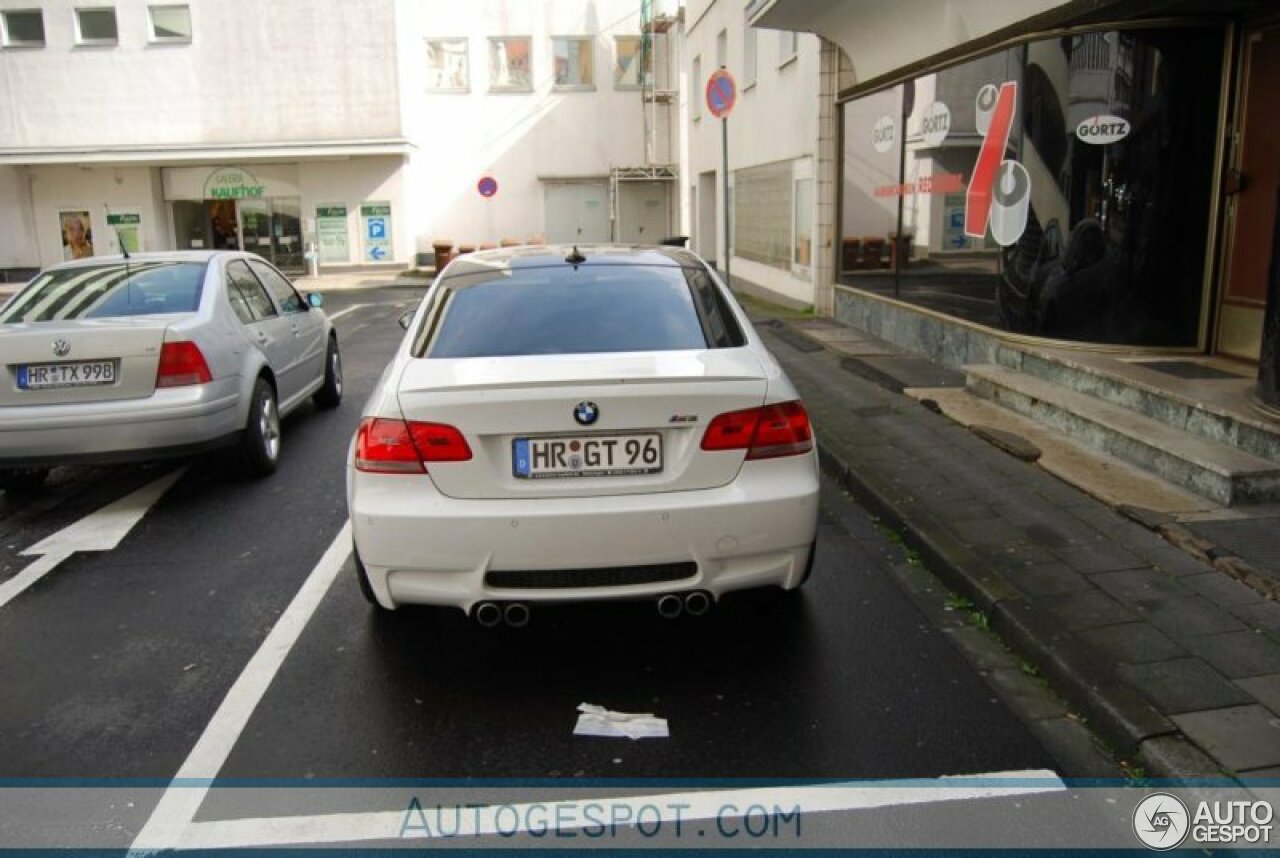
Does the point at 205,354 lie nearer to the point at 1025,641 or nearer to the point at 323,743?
the point at 323,743

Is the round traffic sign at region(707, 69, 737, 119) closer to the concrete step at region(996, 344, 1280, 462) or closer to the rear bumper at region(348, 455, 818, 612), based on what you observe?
the concrete step at region(996, 344, 1280, 462)

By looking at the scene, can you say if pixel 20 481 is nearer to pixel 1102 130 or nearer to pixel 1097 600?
pixel 1097 600

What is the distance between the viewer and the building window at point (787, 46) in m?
15.5

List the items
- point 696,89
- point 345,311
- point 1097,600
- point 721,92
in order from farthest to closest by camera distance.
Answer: point 696,89 < point 345,311 < point 721,92 < point 1097,600

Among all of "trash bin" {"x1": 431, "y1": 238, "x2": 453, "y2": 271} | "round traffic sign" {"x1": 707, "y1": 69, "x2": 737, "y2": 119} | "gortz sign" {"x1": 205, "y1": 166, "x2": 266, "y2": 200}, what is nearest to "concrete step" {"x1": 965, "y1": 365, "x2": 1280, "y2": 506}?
"round traffic sign" {"x1": 707, "y1": 69, "x2": 737, "y2": 119}

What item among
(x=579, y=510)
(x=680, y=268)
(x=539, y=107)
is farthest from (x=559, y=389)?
(x=539, y=107)

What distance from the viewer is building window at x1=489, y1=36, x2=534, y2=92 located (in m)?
32.8

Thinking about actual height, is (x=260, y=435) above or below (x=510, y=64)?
below

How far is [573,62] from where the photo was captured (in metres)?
33.2

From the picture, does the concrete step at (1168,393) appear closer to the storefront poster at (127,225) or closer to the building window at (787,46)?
the building window at (787,46)

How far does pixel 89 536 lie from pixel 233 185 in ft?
95.2

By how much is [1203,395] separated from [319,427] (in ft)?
21.9

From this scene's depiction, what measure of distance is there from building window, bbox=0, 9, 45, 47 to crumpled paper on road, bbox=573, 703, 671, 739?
34.6 metres

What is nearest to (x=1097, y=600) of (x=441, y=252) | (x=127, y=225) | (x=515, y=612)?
(x=515, y=612)
